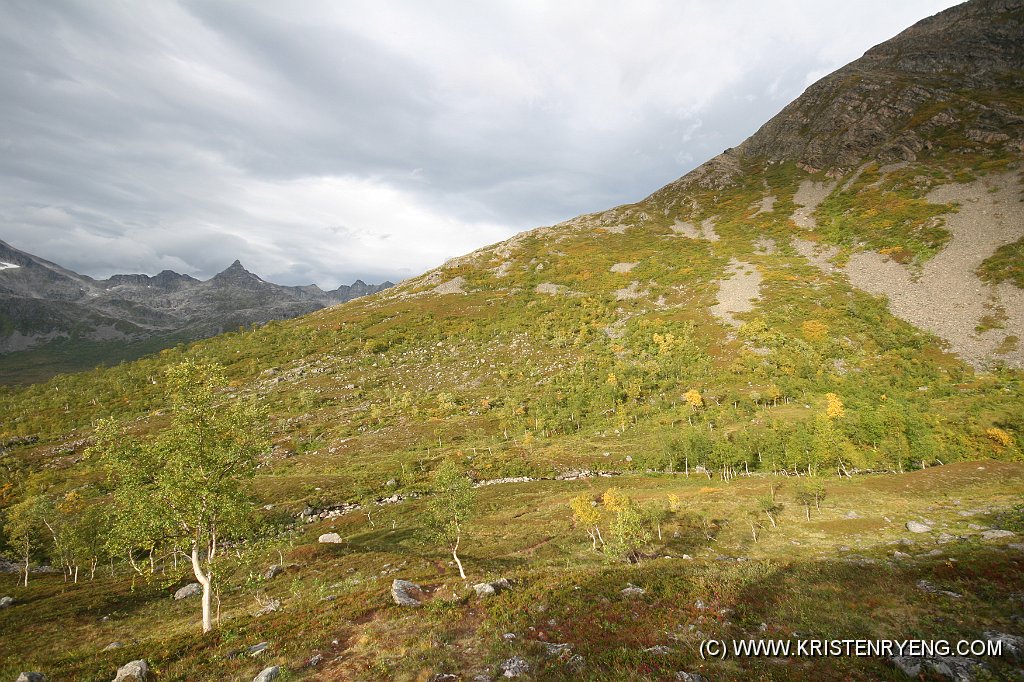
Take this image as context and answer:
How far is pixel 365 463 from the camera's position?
52750 mm

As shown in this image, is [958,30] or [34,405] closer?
[34,405]

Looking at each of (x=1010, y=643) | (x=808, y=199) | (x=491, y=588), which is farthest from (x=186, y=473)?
(x=808, y=199)

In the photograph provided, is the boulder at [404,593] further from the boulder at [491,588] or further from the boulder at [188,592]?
the boulder at [188,592]

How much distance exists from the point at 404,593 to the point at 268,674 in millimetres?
8111

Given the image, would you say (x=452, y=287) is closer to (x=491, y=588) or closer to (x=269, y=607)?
(x=269, y=607)

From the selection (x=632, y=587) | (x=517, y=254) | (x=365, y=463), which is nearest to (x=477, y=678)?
(x=632, y=587)

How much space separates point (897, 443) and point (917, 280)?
56.1 metres

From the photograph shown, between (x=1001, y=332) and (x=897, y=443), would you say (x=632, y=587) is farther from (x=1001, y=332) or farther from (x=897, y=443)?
(x=1001, y=332)

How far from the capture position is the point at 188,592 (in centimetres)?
2789

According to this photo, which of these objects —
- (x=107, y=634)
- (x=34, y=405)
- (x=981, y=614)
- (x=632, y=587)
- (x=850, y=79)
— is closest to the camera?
(x=981, y=614)

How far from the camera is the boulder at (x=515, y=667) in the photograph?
12.3m

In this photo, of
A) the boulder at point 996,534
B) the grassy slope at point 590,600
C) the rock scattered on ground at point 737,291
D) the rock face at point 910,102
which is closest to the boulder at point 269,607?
the grassy slope at point 590,600

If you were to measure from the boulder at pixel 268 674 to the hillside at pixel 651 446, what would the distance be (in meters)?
0.56

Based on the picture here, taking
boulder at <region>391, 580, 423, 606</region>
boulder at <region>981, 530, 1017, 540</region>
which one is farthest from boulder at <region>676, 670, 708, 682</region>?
boulder at <region>981, 530, 1017, 540</region>
